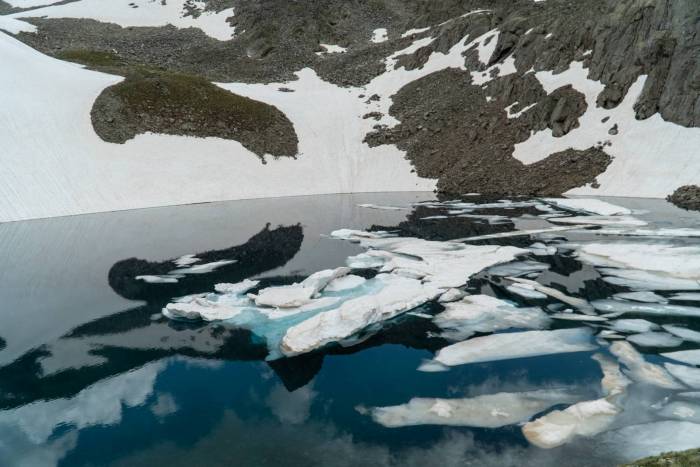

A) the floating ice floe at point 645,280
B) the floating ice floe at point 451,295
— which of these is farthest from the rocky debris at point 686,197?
the floating ice floe at point 451,295

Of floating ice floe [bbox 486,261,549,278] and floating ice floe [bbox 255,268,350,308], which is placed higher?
floating ice floe [bbox 486,261,549,278]

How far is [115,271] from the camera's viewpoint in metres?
20.3

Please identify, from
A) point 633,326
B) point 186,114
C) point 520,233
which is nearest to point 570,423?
point 633,326

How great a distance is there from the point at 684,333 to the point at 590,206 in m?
22.0

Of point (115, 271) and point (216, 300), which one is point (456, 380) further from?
point (115, 271)

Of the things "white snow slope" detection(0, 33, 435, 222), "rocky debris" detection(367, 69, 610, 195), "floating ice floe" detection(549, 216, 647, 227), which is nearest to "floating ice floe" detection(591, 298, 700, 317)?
"floating ice floe" detection(549, 216, 647, 227)

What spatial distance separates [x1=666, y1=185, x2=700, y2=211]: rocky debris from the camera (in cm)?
3131

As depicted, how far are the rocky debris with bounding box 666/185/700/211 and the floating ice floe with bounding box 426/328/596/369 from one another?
25.1 metres

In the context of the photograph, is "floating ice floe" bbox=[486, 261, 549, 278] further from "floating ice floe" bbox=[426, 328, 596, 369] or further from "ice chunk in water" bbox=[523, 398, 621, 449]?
A: "ice chunk in water" bbox=[523, 398, 621, 449]

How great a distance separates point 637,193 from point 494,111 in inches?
751

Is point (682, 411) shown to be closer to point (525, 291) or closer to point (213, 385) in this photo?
point (525, 291)

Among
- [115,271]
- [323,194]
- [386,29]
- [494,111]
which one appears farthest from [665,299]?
[386,29]

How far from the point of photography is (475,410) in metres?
9.01

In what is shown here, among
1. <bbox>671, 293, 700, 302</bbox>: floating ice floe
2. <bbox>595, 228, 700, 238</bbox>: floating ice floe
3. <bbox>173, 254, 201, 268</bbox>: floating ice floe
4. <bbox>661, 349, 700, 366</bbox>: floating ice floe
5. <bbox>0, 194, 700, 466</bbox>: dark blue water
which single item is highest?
<bbox>595, 228, 700, 238</bbox>: floating ice floe
